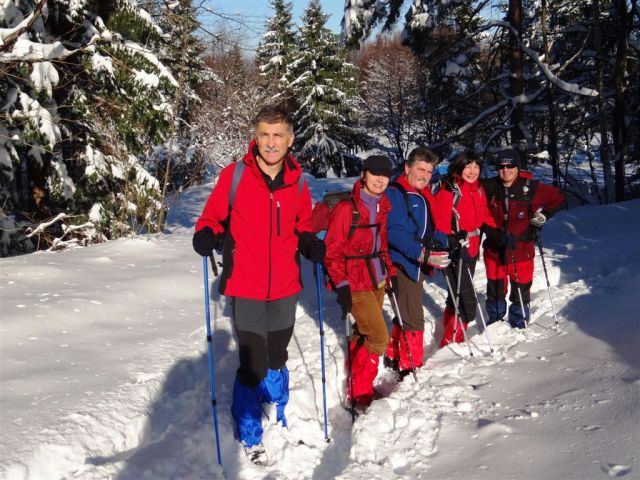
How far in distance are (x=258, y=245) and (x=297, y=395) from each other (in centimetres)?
157

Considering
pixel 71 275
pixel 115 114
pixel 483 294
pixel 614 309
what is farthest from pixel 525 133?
pixel 71 275

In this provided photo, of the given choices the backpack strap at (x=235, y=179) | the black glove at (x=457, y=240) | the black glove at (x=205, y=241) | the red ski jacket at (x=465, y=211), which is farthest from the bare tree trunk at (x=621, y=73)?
the black glove at (x=205, y=241)

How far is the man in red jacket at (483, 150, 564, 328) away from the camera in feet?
16.9

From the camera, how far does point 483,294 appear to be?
267 inches

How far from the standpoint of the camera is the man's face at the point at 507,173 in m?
5.04

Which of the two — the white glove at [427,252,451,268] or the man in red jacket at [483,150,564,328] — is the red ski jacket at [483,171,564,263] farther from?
the white glove at [427,252,451,268]

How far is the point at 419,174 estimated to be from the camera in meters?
4.37

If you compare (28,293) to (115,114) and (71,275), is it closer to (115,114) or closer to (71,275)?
(71,275)

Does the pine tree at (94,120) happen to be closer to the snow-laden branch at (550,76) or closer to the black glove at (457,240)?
the black glove at (457,240)

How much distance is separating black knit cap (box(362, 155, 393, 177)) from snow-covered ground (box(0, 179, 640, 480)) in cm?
179

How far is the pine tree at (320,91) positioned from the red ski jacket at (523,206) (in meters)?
23.9

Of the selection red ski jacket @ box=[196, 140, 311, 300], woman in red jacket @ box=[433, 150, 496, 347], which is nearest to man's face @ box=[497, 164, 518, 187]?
woman in red jacket @ box=[433, 150, 496, 347]

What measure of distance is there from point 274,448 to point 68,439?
1345 mm

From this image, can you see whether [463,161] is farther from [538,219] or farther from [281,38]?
[281,38]
